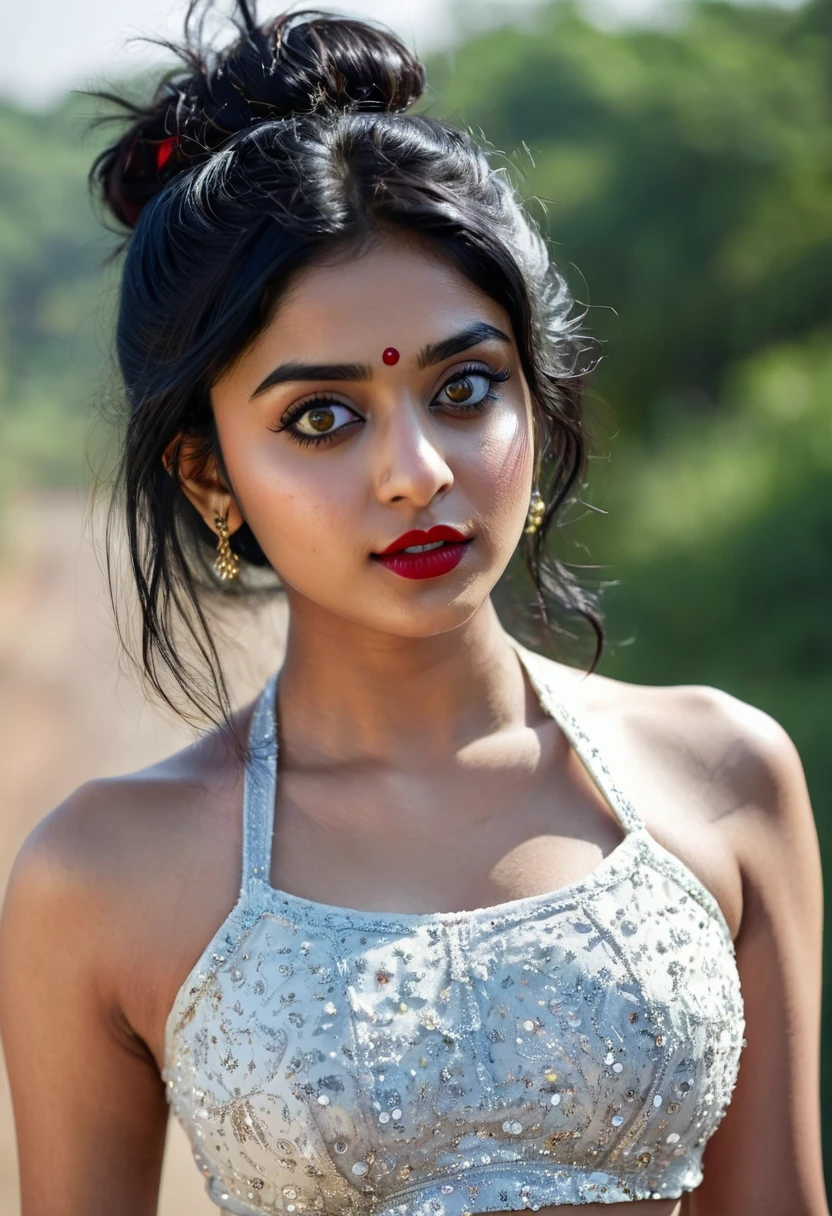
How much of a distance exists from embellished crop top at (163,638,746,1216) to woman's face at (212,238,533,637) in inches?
14.2

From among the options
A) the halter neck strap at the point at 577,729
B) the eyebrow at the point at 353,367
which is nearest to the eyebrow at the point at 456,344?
the eyebrow at the point at 353,367

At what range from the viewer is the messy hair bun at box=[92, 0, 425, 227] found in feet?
5.80

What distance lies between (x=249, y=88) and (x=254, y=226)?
10.2 inches

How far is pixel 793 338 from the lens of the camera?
5484mm

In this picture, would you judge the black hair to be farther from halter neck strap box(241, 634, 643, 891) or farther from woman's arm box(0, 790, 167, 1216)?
woman's arm box(0, 790, 167, 1216)

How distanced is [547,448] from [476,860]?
0.58 m

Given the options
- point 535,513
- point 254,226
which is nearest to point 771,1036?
point 535,513

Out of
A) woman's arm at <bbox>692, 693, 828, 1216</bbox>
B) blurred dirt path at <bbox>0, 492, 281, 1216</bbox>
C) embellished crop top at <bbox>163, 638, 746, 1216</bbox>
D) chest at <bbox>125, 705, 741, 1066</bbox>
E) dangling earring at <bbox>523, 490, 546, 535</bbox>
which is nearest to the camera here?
embellished crop top at <bbox>163, 638, 746, 1216</bbox>

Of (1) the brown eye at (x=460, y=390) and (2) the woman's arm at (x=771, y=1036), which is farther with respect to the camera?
(2) the woman's arm at (x=771, y=1036)

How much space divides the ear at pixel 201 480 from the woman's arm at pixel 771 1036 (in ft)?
2.33

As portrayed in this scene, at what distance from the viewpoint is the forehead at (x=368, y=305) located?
5.22ft

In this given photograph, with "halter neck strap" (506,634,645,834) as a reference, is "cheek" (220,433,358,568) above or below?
above

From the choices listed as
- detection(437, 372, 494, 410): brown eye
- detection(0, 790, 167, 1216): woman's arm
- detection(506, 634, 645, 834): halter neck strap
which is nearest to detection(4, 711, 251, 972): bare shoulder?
detection(0, 790, 167, 1216): woman's arm

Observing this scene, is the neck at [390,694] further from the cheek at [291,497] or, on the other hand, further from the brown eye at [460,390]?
the brown eye at [460,390]
